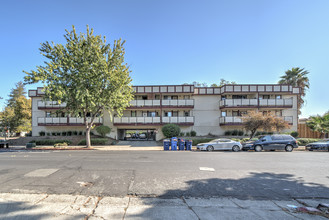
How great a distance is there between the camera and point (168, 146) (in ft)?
58.3

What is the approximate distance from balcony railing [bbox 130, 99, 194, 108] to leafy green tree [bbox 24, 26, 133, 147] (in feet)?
23.4

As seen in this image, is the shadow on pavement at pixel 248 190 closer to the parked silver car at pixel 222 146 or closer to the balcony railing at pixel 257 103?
the parked silver car at pixel 222 146

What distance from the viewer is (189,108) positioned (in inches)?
989

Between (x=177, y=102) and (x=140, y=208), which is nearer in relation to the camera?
(x=140, y=208)

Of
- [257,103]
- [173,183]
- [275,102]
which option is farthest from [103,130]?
[275,102]

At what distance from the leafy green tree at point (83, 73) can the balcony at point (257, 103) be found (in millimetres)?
15450

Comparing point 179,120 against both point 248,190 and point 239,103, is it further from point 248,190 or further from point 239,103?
point 248,190

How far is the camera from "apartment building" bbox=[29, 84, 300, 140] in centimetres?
2467

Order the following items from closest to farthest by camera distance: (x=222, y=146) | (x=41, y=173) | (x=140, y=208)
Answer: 1. (x=140, y=208)
2. (x=41, y=173)
3. (x=222, y=146)

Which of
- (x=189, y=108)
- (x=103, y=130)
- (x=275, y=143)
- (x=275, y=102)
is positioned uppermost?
(x=275, y=102)

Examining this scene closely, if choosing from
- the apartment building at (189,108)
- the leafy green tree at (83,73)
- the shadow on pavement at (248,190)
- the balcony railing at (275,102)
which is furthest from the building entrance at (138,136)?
the shadow on pavement at (248,190)

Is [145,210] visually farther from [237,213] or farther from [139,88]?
[139,88]

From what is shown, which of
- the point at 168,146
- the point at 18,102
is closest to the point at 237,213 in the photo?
the point at 168,146

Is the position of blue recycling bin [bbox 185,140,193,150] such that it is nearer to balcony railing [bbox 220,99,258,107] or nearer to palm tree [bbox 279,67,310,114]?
balcony railing [bbox 220,99,258,107]
